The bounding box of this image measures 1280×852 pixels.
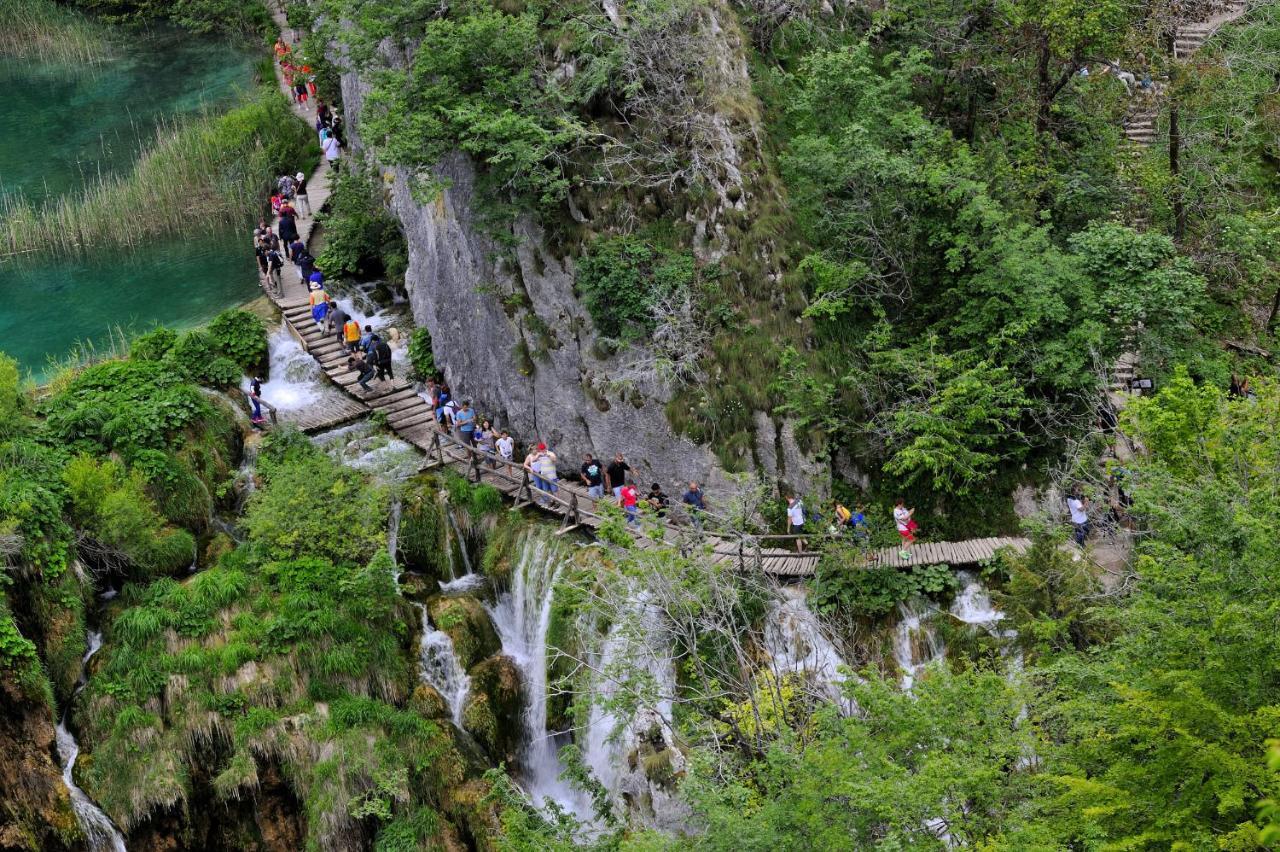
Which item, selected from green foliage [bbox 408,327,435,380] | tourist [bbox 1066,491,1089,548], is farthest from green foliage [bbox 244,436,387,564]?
tourist [bbox 1066,491,1089,548]

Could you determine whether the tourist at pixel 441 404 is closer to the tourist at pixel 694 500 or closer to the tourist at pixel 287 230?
A: the tourist at pixel 694 500

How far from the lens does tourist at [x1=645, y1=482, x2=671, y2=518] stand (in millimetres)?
23812

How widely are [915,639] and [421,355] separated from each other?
1392 cm

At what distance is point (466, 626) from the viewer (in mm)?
23938

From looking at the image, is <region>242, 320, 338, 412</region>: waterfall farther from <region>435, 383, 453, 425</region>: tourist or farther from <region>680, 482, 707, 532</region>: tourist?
<region>680, 482, 707, 532</region>: tourist

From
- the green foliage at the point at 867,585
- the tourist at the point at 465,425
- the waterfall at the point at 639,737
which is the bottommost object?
the waterfall at the point at 639,737

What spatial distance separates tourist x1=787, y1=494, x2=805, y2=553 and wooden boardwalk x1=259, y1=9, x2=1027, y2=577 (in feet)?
0.71

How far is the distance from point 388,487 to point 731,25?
Answer: 12.7 m

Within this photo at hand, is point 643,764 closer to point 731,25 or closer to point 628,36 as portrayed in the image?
point 628,36

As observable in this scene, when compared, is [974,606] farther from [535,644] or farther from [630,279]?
[630,279]

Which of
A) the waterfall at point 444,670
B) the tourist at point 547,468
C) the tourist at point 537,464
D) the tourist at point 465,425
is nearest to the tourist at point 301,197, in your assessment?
the tourist at point 465,425

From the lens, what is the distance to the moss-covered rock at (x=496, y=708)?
2325cm

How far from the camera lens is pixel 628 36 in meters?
24.9

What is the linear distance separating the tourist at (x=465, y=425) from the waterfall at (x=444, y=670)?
488 cm
